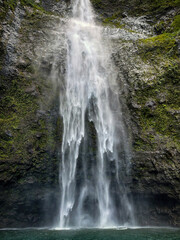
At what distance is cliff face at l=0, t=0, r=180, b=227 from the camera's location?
7.91 meters

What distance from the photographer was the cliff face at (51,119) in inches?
311

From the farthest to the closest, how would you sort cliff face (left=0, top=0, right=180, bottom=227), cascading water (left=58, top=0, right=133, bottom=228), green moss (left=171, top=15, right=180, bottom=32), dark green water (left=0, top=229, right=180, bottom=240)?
green moss (left=171, top=15, right=180, bottom=32) → cascading water (left=58, top=0, right=133, bottom=228) → cliff face (left=0, top=0, right=180, bottom=227) → dark green water (left=0, top=229, right=180, bottom=240)

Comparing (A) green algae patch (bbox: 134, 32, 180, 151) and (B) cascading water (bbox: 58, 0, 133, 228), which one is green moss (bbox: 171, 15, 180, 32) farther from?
(B) cascading water (bbox: 58, 0, 133, 228)

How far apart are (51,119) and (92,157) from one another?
2.56 meters

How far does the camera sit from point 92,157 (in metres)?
8.80

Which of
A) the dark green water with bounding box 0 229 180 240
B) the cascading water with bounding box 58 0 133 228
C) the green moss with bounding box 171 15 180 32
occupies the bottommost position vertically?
the dark green water with bounding box 0 229 180 240

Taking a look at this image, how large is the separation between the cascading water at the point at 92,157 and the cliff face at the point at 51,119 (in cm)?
43

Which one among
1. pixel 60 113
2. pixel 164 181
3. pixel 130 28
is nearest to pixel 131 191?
pixel 164 181

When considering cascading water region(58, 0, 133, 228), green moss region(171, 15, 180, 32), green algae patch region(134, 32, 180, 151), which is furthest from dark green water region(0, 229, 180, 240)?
green moss region(171, 15, 180, 32)

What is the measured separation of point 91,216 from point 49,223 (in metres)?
1.85

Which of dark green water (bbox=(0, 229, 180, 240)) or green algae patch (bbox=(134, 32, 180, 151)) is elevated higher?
green algae patch (bbox=(134, 32, 180, 151))

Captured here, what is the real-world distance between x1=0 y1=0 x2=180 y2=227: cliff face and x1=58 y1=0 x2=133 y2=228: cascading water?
43cm

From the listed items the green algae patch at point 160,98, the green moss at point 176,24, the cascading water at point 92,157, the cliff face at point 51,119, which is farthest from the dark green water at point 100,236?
the green moss at point 176,24

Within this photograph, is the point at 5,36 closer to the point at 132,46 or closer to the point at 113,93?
the point at 113,93
